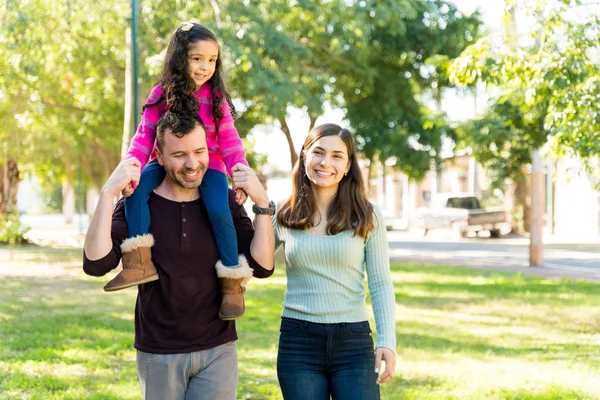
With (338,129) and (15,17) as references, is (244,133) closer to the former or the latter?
(15,17)

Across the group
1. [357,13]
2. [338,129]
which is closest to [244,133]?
[357,13]

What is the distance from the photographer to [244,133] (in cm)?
2139

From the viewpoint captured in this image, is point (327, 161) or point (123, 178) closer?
point (123, 178)

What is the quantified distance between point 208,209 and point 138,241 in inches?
11.9

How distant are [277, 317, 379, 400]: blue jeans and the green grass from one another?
3414 millimetres

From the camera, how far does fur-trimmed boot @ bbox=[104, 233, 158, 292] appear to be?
2898 millimetres

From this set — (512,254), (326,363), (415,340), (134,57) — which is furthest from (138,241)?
(512,254)

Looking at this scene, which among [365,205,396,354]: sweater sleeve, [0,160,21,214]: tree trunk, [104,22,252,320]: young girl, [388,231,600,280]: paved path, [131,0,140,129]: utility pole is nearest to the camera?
[104,22,252,320]: young girl

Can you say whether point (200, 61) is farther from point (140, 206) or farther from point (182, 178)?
point (140, 206)

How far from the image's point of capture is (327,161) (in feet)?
11.2

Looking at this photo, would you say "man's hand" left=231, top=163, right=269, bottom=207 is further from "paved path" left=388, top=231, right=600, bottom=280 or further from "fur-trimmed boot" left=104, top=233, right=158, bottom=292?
"paved path" left=388, top=231, right=600, bottom=280

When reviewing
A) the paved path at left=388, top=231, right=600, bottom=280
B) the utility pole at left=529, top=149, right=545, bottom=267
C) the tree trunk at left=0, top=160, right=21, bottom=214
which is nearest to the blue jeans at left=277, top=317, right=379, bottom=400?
the paved path at left=388, top=231, right=600, bottom=280

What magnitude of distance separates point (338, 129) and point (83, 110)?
66.9 feet

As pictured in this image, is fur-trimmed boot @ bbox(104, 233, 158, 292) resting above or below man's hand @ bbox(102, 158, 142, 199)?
below
